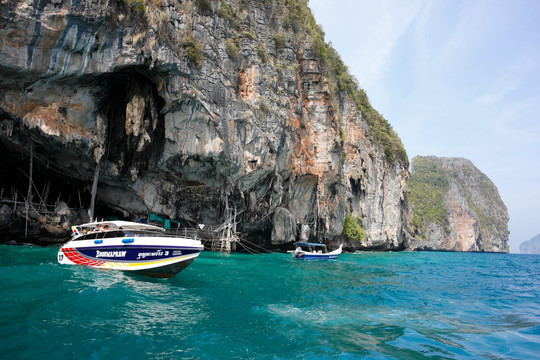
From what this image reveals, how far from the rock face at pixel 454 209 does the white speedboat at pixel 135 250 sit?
199 ft

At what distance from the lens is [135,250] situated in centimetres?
1259

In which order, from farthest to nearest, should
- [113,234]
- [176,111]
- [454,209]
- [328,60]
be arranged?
[454,209] → [328,60] → [176,111] → [113,234]

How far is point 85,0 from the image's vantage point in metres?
16.7

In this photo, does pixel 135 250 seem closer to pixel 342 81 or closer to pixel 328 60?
pixel 328 60

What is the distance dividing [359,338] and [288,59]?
27496mm

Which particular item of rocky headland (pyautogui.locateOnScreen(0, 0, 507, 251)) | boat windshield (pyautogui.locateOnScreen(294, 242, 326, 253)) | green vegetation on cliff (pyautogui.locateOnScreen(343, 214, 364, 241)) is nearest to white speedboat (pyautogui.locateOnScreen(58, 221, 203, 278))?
rocky headland (pyautogui.locateOnScreen(0, 0, 507, 251))

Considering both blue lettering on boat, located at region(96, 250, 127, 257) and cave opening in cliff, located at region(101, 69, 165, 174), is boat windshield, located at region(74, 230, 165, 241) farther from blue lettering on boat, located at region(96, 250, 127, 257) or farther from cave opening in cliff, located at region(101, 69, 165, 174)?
cave opening in cliff, located at region(101, 69, 165, 174)

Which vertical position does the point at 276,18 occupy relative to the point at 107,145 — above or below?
above

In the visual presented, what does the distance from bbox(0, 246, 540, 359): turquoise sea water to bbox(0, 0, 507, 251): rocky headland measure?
30.9 ft

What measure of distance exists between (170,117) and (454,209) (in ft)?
320

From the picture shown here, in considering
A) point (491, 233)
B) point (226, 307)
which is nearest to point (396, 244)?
point (226, 307)

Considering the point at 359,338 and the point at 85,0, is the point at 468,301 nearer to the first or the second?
the point at 359,338

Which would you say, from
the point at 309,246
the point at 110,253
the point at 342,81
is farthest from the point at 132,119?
the point at 342,81

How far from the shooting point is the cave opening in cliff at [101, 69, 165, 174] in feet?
67.8
